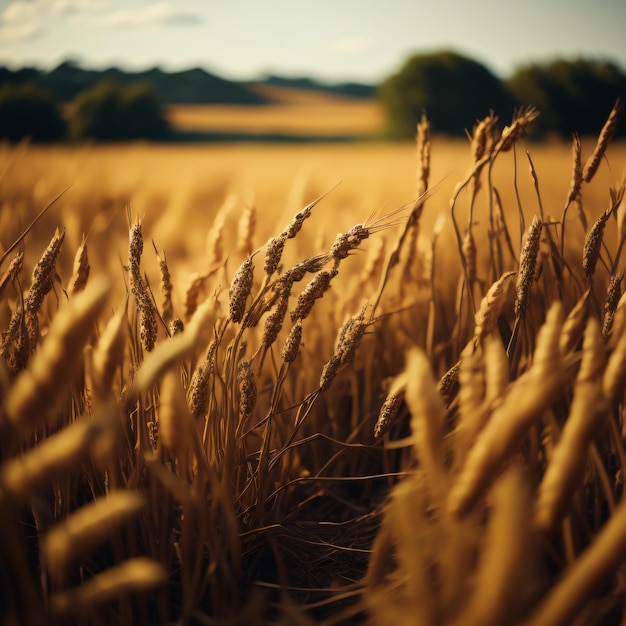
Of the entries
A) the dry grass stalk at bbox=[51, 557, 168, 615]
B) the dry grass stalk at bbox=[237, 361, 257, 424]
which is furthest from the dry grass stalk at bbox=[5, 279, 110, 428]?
the dry grass stalk at bbox=[237, 361, 257, 424]

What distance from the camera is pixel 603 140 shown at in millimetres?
787

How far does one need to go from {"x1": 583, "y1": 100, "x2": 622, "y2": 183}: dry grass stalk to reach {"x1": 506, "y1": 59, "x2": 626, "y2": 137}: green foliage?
18.2m

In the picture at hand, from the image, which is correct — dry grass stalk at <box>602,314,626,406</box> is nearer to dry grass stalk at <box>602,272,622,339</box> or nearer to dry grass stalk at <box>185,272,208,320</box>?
dry grass stalk at <box>602,272,622,339</box>

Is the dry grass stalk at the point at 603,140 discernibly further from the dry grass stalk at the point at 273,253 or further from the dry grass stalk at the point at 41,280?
the dry grass stalk at the point at 41,280

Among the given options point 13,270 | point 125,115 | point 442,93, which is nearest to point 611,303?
point 13,270

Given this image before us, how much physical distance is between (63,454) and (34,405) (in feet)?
0.16

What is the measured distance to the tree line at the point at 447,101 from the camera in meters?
7.12

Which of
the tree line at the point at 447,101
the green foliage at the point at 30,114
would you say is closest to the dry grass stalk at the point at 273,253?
the green foliage at the point at 30,114

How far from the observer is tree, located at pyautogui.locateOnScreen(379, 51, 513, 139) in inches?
842

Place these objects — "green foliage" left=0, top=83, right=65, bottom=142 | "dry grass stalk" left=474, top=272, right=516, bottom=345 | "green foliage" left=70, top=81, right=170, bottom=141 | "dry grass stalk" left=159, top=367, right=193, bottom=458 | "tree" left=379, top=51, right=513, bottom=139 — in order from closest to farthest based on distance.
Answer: "dry grass stalk" left=159, top=367, right=193, bottom=458 < "dry grass stalk" left=474, top=272, right=516, bottom=345 < "green foliage" left=0, top=83, right=65, bottom=142 < "green foliage" left=70, top=81, right=170, bottom=141 < "tree" left=379, top=51, right=513, bottom=139

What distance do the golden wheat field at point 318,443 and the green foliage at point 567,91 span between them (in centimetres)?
1829

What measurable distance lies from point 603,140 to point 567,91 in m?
22.8

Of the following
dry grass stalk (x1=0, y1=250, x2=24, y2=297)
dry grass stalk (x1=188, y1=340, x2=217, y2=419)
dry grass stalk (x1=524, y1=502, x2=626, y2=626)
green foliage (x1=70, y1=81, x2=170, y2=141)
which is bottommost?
dry grass stalk (x1=524, y1=502, x2=626, y2=626)

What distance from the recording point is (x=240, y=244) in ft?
2.97
